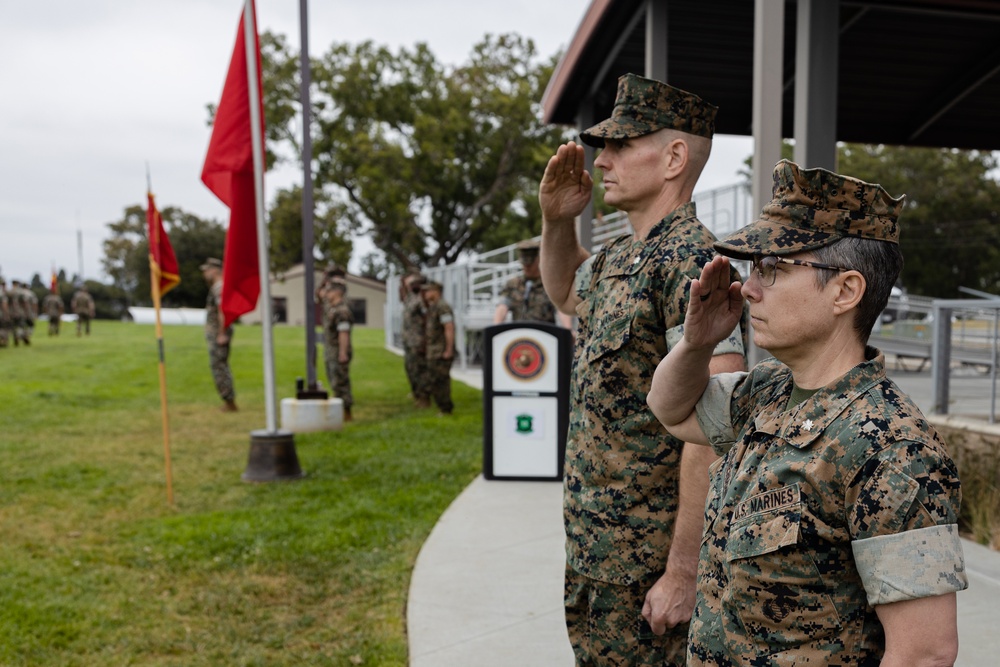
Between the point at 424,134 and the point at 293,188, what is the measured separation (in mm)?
6428

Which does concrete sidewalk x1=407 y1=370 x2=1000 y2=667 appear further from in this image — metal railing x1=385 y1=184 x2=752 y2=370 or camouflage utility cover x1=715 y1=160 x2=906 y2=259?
metal railing x1=385 y1=184 x2=752 y2=370

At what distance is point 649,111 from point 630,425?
2.74 ft

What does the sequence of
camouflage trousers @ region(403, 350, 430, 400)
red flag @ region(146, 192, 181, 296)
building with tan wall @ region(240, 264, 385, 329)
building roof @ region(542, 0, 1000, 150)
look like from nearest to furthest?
building roof @ region(542, 0, 1000, 150) → red flag @ region(146, 192, 181, 296) → camouflage trousers @ region(403, 350, 430, 400) → building with tan wall @ region(240, 264, 385, 329)

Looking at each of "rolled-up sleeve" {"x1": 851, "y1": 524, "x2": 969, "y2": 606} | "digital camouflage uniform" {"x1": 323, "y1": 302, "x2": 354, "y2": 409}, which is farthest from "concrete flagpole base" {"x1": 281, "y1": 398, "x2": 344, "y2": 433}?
"rolled-up sleeve" {"x1": 851, "y1": 524, "x2": 969, "y2": 606}

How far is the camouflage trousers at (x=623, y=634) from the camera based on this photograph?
221 cm

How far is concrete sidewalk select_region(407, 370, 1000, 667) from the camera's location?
3.71 meters

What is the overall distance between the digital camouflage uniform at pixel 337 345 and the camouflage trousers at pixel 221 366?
1334 mm

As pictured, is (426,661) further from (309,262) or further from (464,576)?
(309,262)

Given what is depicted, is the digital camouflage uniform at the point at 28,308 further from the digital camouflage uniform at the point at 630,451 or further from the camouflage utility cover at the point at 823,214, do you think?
the camouflage utility cover at the point at 823,214

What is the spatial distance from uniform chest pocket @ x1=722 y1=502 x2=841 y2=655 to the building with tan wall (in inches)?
2544

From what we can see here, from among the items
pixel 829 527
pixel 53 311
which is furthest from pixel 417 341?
pixel 53 311

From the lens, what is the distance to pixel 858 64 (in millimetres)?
7500

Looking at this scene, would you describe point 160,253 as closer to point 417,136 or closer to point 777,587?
point 777,587

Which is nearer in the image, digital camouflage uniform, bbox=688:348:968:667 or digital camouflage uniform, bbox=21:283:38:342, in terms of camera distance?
digital camouflage uniform, bbox=688:348:968:667
